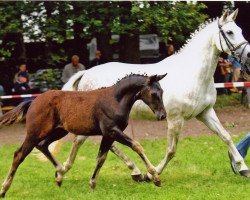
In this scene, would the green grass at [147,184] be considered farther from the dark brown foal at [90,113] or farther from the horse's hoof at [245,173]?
the dark brown foal at [90,113]

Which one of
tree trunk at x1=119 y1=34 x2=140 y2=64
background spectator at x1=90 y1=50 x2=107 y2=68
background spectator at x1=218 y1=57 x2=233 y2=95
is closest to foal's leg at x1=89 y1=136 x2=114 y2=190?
background spectator at x1=90 y1=50 x2=107 y2=68

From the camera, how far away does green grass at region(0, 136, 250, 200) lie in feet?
26.6

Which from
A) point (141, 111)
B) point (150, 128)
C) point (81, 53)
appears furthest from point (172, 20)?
point (141, 111)

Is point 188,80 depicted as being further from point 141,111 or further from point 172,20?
point 172,20

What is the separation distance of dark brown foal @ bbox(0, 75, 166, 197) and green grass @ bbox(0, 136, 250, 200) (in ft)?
1.67

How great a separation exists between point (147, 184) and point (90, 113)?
1.45 meters

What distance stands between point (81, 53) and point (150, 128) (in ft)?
21.3

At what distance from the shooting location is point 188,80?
356 inches

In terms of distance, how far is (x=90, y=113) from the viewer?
8.23m

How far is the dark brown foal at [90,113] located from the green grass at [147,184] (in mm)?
510

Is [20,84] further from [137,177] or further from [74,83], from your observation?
[137,177]

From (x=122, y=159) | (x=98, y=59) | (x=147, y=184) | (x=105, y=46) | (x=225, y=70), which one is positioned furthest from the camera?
(x=225, y=70)

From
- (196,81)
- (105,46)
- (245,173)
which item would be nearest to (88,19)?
(105,46)

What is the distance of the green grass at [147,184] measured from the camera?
319 inches
